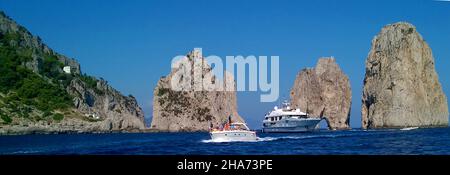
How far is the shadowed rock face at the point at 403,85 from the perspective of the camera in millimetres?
63969

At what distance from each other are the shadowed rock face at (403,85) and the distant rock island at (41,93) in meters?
29.3

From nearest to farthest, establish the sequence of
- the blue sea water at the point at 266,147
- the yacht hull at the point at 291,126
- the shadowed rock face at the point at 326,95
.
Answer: the blue sea water at the point at 266,147, the yacht hull at the point at 291,126, the shadowed rock face at the point at 326,95

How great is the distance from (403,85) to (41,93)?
38.7 meters

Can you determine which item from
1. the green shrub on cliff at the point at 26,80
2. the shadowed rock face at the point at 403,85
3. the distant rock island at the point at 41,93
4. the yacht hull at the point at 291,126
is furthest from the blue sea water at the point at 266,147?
the shadowed rock face at the point at 403,85

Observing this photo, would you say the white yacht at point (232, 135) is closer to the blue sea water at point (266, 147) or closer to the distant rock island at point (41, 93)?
the blue sea water at point (266, 147)

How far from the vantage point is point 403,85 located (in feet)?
219

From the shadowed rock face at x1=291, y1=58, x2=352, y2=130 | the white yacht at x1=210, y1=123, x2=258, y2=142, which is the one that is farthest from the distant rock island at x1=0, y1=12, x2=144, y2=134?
the shadowed rock face at x1=291, y1=58, x2=352, y2=130

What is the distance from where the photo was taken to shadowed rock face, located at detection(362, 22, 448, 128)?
63969mm

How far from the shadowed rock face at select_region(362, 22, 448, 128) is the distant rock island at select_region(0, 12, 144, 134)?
96.0ft

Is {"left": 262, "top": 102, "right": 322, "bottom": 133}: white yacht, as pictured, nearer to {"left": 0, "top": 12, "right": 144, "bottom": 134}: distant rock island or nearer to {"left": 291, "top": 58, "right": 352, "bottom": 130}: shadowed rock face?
{"left": 0, "top": 12, "right": 144, "bottom": 134}: distant rock island

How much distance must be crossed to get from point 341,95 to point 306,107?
699 cm

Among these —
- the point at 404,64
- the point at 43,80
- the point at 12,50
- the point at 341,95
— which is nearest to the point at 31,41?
the point at 12,50
